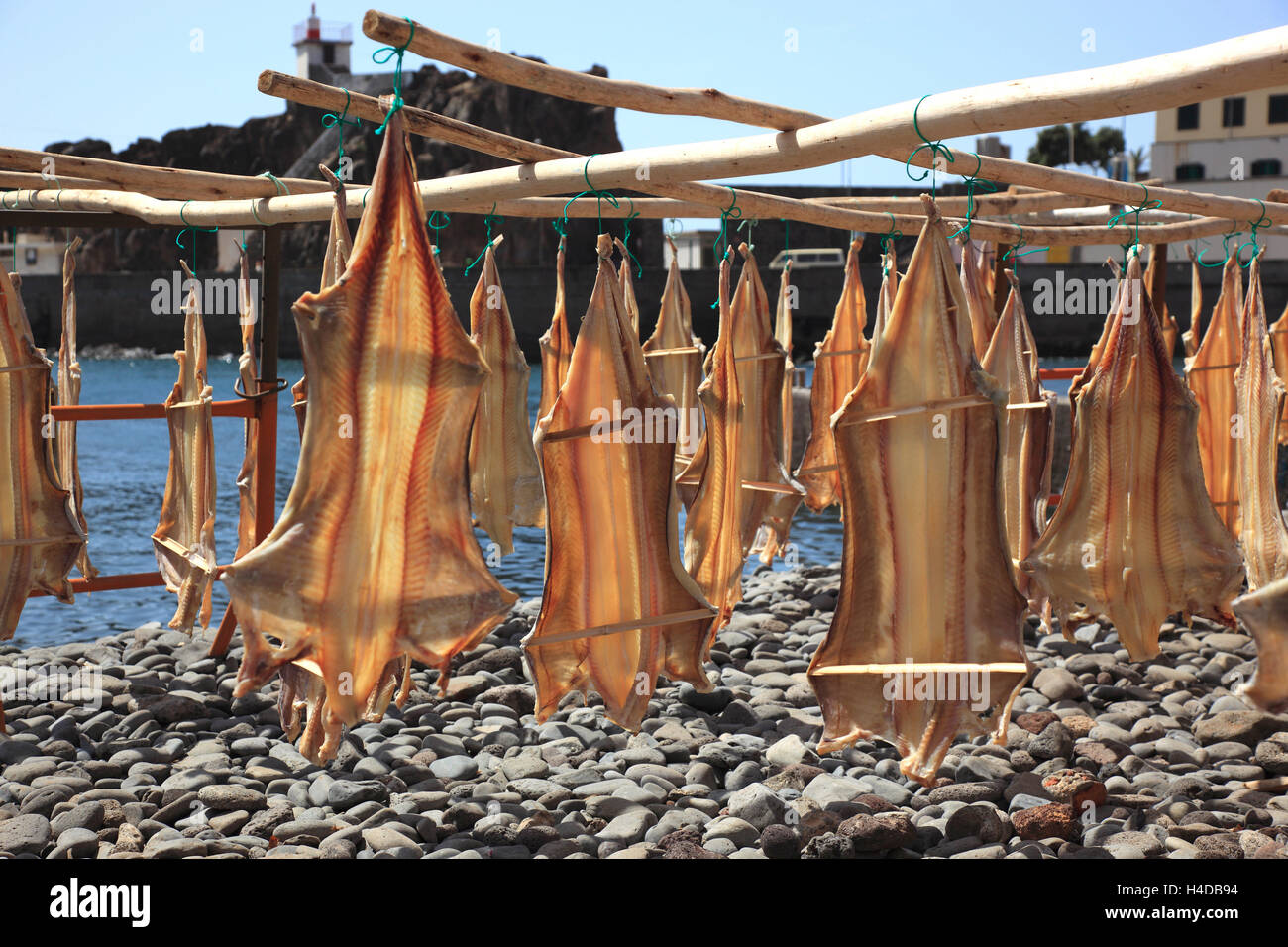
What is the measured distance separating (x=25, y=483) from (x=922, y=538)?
3.49 meters

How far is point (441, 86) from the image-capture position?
59.4 m

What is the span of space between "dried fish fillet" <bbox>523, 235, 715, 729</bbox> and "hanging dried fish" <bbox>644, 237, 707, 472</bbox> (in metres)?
2.49

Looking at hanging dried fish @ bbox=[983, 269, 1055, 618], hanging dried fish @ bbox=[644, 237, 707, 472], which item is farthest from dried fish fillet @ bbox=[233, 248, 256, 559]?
hanging dried fish @ bbox=[983, 269, 1055, 618]

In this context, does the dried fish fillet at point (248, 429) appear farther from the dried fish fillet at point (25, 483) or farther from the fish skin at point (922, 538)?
the fish skin at point (922, 538)

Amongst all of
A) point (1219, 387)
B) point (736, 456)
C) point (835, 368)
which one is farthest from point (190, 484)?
point (1219, 387)

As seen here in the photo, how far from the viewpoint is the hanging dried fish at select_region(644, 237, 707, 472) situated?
19.6 ft

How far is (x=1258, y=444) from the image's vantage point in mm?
4465

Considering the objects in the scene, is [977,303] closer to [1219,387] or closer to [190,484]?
[1219,387]

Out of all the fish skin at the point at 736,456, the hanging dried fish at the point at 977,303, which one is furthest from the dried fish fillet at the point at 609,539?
the hanging dried fish at the point at 977,303

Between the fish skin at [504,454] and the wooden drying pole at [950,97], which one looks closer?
the wooden drying pole at [950,97]

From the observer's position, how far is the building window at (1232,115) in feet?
147

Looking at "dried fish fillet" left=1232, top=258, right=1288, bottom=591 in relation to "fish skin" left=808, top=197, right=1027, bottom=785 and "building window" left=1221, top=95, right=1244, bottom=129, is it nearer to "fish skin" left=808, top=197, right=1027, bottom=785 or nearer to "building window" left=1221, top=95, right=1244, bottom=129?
"fish skin" left=808, top=197, right=1027, bottom=785

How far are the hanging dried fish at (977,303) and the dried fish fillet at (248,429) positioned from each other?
3465 mm

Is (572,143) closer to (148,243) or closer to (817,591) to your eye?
(148,243)
